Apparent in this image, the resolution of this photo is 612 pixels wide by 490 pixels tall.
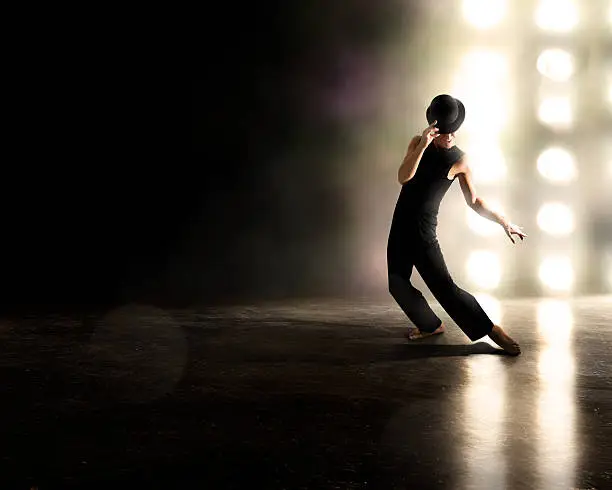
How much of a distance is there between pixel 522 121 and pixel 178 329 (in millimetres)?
4349

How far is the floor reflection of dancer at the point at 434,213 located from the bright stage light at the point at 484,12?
12.9 feet

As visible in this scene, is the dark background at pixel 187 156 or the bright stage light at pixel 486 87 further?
the bright stage light at pixel 486 87

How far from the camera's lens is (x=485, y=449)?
312 cm

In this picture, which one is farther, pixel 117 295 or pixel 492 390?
pixel 117 295

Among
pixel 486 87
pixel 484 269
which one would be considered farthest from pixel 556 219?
pixel 486 87

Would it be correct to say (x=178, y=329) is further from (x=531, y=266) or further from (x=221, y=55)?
(x=531, y=266)

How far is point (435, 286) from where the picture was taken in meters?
5.19

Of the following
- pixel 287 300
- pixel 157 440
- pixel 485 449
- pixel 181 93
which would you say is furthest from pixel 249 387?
pixel 181 93

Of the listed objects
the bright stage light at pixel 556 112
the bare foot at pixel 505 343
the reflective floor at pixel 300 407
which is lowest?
the reflective floor at pixel 300 407

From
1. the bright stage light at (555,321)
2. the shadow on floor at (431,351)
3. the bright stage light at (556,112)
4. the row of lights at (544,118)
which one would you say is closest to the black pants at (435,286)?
the shadow on floor at (431,351)

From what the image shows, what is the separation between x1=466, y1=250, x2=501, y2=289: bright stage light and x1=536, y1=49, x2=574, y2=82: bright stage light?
186 cm

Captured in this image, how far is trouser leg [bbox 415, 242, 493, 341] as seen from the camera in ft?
16.7

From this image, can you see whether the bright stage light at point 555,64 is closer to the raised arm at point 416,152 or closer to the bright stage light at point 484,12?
the bright stage light at point 484,12

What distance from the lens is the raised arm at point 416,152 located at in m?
A: 5.02
